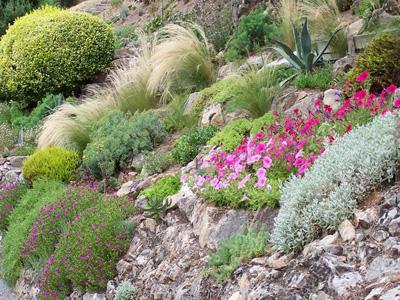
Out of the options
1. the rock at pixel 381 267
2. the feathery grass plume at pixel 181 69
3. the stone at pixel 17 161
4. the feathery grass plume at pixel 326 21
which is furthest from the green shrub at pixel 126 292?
the stone at pixel 17 161

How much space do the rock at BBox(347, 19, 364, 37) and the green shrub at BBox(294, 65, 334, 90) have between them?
86 cm

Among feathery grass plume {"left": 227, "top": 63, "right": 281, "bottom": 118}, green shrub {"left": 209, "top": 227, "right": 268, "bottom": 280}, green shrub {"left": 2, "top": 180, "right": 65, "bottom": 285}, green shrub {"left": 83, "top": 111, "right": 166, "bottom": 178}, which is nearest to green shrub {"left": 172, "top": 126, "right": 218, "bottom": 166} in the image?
feathery grass plume {"left": 227, "top": 63, "right": 281, "bottom": 118}

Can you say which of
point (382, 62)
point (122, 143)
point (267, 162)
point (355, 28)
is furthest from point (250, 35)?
point (267, 162)

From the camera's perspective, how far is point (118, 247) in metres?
5.34

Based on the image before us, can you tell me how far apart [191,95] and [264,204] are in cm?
368

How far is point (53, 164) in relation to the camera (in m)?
7.87

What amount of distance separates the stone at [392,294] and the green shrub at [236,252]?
1.16 metres

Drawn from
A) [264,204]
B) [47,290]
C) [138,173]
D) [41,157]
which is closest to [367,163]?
[264,204]

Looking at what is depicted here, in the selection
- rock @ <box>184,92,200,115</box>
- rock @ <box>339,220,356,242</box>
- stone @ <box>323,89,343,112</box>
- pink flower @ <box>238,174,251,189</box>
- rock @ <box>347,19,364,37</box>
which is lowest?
rock @ <box>184,92,200,115</box>

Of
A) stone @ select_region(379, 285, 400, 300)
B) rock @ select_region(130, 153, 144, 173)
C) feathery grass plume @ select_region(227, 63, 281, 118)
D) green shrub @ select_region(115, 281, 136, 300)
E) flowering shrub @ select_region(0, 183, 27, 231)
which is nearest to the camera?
stone @ select_region(379, 285, 400, 300)

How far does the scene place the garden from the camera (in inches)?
152

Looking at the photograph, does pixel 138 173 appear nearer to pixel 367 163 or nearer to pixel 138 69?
pixel 138 69

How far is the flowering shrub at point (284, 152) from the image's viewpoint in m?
4.46

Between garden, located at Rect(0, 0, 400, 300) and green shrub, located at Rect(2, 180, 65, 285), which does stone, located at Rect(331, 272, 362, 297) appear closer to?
garden, located at Rect(0, 0, 400, 300)
